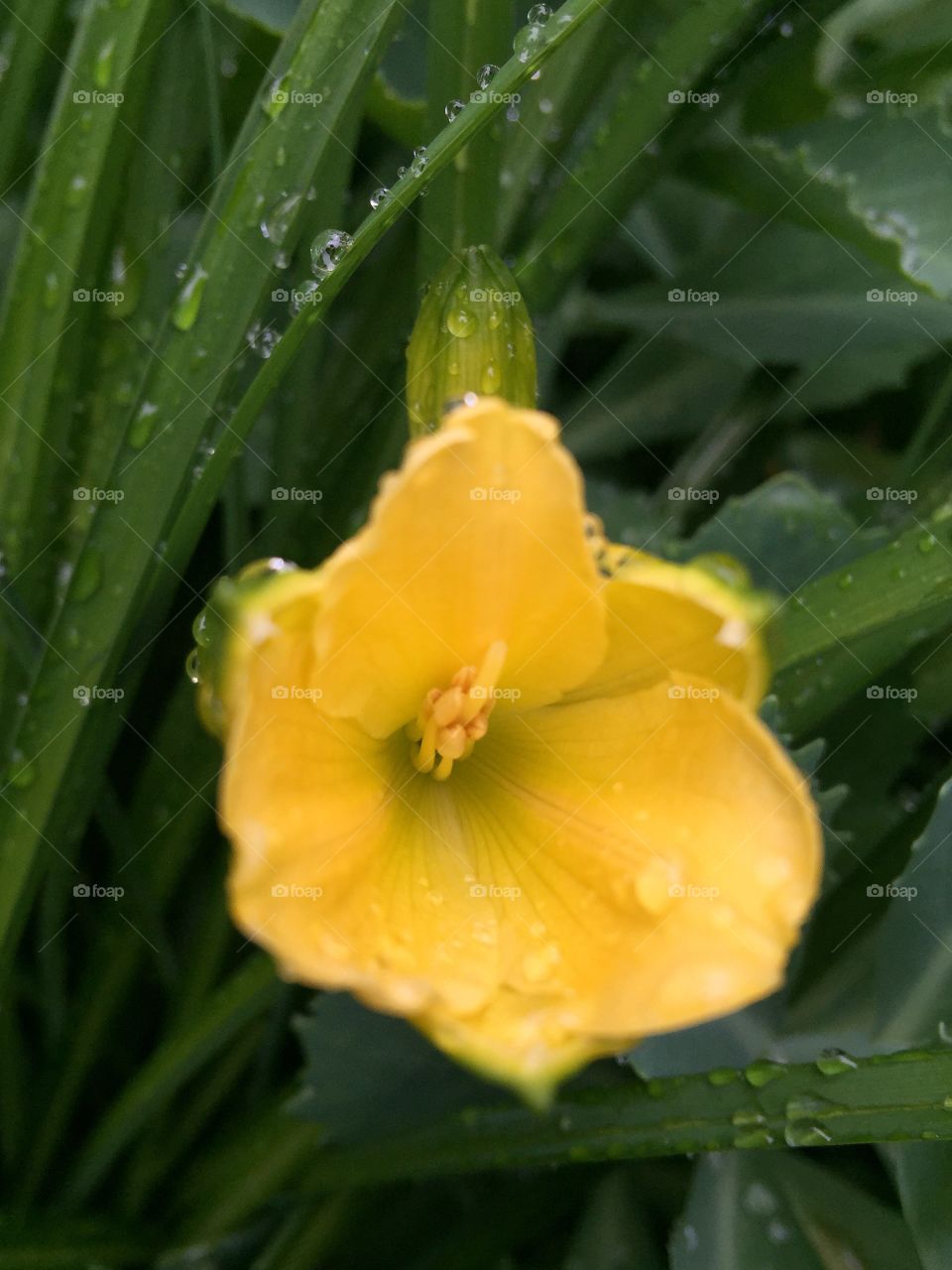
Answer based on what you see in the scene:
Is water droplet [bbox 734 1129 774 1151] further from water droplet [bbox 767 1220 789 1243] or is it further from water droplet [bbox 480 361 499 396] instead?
water droplet [bbox 480 361 499 396]

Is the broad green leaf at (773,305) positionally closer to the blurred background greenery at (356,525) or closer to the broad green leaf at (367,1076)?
the blurred background greenery at (356,525)

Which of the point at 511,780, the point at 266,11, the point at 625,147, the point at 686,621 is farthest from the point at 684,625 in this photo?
the point at 266,11

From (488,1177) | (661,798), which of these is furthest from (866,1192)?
(661,798)

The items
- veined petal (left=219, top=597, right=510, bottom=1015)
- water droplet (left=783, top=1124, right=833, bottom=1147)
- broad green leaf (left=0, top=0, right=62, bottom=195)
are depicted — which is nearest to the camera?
veined petal (left=219, top=597, right=510, bottom=1015)

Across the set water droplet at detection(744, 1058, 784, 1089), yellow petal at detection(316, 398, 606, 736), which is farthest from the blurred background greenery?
yellow petal at detection(316, 398, 606, 736)

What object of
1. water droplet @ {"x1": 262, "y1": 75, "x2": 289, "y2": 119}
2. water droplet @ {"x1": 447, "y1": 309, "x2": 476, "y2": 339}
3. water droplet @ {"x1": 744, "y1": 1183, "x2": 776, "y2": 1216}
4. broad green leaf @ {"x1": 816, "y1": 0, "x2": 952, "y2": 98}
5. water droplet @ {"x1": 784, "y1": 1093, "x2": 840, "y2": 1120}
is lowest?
water droplet @ {"x1": 744, "y1": 1183, "x2": 776, "y2": 1216}

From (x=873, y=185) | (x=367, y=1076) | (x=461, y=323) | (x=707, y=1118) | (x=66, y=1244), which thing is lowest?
(x=66, y=1244)

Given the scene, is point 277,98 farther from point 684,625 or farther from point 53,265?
point 684,625
